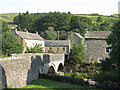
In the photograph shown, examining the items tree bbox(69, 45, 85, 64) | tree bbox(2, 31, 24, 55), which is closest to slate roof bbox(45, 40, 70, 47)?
tree bbox(69, 45, 85, 64)

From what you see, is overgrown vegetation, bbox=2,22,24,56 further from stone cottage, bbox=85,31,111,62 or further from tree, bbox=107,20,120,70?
tree, bbox=107,20,120,70

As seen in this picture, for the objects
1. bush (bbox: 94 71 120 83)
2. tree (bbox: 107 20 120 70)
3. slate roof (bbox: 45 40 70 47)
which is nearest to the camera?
tree (bbox: 107 20 120 70)

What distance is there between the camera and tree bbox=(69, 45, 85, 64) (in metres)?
29.7

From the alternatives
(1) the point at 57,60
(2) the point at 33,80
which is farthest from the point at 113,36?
(1) the point at 57,60

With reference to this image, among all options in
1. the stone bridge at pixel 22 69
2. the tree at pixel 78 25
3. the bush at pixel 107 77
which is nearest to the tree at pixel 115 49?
the bush at pixel 107 77

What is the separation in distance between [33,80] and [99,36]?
17814 mm

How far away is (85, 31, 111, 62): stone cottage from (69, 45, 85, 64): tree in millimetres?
1424

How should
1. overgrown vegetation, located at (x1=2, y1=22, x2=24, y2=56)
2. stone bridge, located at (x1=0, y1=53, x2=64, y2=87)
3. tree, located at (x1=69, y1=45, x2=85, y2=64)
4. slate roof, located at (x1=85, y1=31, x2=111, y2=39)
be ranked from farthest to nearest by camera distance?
1. overgrown vegetation, located at (x1=2, y1=22, x2=24, y2=56)
2. slate roof, located at (x1=85, y1=31, x2=111, y2=39)
3. tree, located at (x1=69, y1=45, x2=85, y2=64)
4. stone bridge, located at (x1=0, y1=53, x2=64, y2=87)

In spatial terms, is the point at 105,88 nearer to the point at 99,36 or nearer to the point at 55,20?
the point at 99,36

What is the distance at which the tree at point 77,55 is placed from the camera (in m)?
29.7

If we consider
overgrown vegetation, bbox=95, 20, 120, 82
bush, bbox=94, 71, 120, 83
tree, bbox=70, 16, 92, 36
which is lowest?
bush, bbox=94, 71, 120, 83

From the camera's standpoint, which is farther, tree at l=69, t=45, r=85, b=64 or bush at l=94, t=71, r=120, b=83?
tree at l=69, t=45, r=85, b=64

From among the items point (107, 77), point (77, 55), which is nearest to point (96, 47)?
point (77, 55)

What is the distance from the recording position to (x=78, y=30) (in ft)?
253
